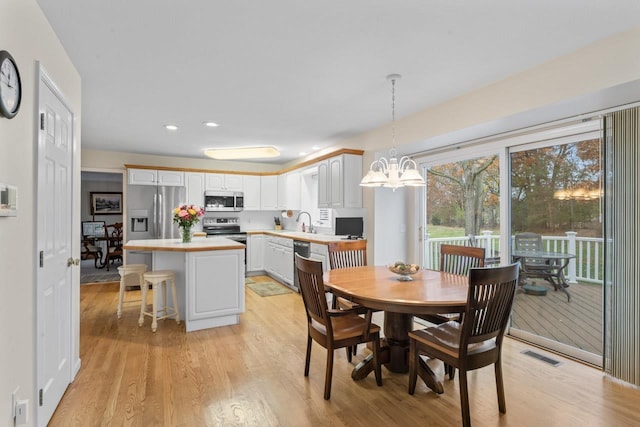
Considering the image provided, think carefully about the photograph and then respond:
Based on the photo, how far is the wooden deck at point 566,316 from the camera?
286 centimetres

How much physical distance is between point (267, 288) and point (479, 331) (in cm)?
401

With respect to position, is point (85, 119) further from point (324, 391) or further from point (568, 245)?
point (568, 245)

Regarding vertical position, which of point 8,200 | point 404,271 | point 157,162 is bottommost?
point 404,271

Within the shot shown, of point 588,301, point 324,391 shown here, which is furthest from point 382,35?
point 588,301

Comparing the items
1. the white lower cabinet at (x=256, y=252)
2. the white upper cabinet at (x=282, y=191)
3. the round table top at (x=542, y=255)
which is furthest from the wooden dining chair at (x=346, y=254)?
the white upper cabinet at (x=282, y=191)

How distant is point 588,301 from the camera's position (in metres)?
2.92

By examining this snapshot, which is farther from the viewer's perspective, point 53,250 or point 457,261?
point 457,261

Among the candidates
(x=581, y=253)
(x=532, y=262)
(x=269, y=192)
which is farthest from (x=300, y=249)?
(x=581, y=253)

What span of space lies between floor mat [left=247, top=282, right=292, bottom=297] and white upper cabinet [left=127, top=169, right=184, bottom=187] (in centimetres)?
240

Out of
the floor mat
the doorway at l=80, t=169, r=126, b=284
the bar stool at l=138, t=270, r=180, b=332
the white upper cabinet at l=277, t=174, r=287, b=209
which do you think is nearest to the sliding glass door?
the floor mat

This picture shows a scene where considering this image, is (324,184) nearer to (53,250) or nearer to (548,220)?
(548,220)

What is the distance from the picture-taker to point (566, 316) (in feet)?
10.0

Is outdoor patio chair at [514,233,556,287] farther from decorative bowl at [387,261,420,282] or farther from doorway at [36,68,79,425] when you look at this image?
doorway at [36,68,79,425]

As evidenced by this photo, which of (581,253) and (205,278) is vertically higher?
(581,253)
